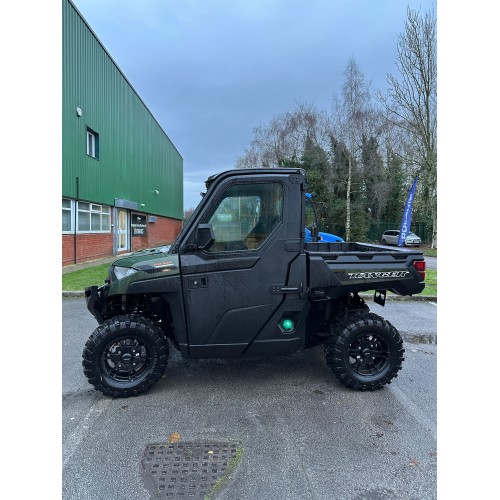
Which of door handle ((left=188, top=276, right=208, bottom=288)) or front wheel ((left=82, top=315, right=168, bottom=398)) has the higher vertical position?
door handle ((left=188, top=276, right=208, bottom=288))

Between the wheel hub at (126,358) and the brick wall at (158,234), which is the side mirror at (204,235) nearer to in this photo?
the wheel hub at (126,358)

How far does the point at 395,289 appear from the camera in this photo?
381cm

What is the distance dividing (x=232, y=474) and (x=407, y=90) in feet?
88.0

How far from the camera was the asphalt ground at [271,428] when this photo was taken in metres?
2.35

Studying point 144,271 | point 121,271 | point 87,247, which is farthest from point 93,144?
point 144,271

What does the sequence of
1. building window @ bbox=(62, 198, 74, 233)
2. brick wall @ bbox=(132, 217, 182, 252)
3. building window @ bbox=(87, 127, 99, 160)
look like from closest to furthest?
building window @ bbox=(62, 198, 74, 233), building window @ bbox=(87, 127, 99, 160), brick wall @ bbox=(132, 217, 182, 252)

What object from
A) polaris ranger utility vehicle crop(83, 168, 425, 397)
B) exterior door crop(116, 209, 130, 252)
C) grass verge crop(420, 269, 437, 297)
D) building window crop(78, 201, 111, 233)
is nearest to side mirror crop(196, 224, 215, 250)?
polaris ranger utility vehicle crop(83, 168, 425, 397)

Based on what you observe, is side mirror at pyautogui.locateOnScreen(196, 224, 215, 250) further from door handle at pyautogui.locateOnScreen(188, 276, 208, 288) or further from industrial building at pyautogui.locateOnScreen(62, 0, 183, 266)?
industrial building at pyautogui.locateOnScreen(62, 0, 183, 266)

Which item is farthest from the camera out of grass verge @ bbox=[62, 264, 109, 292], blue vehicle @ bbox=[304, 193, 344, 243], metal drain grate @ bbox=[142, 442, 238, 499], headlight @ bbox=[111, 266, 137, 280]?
grass verge @ bbox=[62, 264, 109, 292]

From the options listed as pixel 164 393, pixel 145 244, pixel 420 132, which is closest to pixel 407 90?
pixel 420 132

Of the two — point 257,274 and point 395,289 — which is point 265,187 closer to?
point 257,274

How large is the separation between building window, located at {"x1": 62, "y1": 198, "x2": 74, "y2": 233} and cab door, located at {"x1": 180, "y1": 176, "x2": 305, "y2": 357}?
38.0 feet

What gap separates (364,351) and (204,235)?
2.14 meters

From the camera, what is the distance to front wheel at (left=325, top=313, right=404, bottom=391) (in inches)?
143
